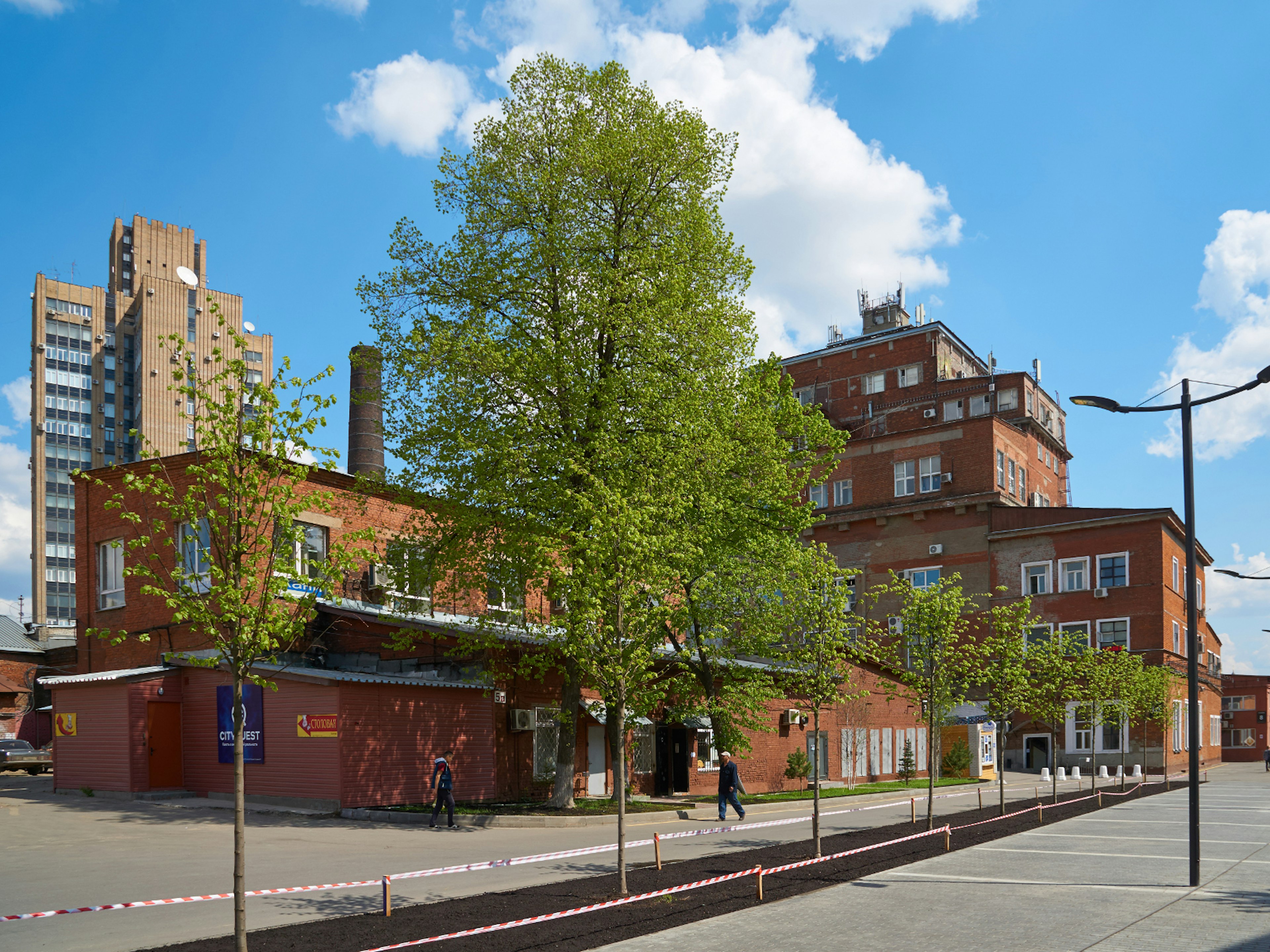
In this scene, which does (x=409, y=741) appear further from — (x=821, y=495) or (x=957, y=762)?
(x=821, y=495)

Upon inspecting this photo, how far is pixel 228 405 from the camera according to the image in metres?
9.81

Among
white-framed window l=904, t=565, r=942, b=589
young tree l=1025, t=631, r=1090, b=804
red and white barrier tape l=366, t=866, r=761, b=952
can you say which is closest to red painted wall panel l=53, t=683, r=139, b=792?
red and white barrier tape l=366, t=866, r=761, b=952

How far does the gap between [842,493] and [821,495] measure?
1.70 meters

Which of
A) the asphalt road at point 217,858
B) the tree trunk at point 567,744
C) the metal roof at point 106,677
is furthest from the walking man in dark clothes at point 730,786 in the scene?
the metal roof at point 106,677

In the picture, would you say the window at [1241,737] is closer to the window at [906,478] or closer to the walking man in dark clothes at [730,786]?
the window at [906,478]

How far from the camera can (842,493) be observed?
64312mm

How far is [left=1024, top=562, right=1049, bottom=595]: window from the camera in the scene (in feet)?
181

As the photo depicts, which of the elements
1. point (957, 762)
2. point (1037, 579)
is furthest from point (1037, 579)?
point (957, 762)

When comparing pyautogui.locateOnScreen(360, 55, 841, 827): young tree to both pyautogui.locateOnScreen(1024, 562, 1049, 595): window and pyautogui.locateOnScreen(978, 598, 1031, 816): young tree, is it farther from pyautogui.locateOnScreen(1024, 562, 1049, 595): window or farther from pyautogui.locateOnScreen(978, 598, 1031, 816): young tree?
pyautogui.locateOnScreen(1024, 562, 1049, 595): window

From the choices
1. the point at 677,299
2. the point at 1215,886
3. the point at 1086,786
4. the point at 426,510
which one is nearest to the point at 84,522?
the point at 426,510

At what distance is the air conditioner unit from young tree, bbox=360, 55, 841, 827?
8.84 feet

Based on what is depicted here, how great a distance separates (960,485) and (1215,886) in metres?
45.9

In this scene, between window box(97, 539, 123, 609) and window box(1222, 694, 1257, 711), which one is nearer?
window box(97, 539, 123, 609)

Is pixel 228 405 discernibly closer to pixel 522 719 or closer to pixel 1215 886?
pixel 1215 886
